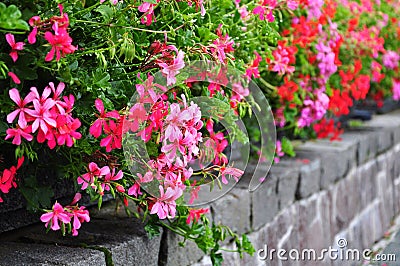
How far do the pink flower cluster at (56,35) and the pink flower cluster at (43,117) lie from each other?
76mm

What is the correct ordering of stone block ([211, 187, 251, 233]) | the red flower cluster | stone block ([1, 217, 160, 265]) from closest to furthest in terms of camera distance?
stone block ([1, 217, 160, 265])
stone block ([211, 187, 251, 233])
the red flower cluster

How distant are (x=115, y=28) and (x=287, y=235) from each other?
1.76m

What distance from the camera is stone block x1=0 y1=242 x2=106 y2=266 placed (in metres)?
1.80

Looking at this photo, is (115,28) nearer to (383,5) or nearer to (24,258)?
(24,258)

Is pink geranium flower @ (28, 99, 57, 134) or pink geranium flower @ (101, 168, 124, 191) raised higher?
pink geranium flower @ (28, 99, 57, 134)

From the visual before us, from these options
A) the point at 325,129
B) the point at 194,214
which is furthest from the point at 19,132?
the point at 325,129

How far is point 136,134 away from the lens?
167cm

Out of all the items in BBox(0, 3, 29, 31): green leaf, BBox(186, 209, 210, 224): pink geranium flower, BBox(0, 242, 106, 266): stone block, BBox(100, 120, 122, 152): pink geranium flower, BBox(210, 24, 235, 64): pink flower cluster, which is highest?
BBox(0, 3, 29, 31): green leaf

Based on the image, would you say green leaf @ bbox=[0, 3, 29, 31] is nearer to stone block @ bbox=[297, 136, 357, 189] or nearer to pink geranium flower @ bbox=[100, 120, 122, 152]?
pink geranium flower @ bbox=[100, 120, 122, 152]

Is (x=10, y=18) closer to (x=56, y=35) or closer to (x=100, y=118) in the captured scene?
(x=56, y=35)

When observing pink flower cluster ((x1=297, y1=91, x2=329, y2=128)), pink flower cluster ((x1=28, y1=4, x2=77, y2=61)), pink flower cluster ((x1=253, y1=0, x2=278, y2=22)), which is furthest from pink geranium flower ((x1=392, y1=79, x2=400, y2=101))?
pink flower cluster ((x1=28, y1=4, x2=77, y2=61))

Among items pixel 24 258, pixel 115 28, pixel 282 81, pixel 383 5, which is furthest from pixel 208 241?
pixel 383 5

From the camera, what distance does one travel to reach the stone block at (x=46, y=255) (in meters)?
1.80

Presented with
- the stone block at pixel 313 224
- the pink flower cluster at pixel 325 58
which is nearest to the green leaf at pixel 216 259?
the stone block at pixel 313 224
